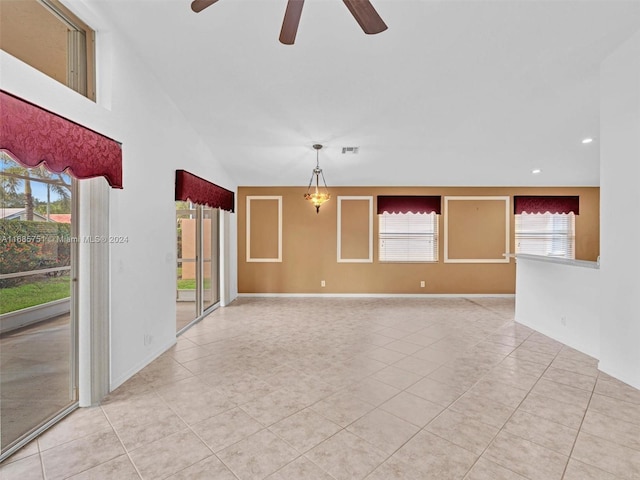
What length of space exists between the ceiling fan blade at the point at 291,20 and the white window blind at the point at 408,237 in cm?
518

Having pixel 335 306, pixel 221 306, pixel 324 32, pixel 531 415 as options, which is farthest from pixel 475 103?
pixel 221 306

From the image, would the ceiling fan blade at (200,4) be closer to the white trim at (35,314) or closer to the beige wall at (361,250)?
the white trim at (35,314)

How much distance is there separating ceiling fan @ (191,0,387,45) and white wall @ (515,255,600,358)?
358cm

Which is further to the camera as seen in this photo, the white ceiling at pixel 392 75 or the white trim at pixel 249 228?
the white trim at pixel 249 228

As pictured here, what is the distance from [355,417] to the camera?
7.38 feet

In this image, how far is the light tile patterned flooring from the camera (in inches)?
69.7

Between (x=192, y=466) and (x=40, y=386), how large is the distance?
5.52 ft

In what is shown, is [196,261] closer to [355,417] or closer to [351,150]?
[351,150]

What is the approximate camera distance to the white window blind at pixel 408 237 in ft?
A: 21.9

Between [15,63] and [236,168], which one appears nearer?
[15,63]

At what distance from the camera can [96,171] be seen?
228 centimetres

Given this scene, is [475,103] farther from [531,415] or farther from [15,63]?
[15,63]

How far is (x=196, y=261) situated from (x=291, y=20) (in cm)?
388

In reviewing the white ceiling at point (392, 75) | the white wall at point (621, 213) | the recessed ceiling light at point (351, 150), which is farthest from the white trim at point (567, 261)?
the recessed ceiling light at point (351, 150)
